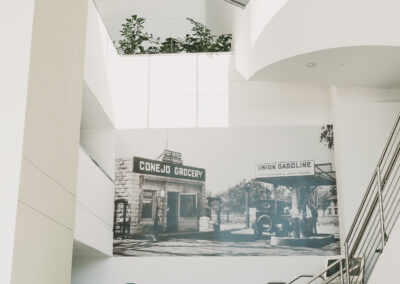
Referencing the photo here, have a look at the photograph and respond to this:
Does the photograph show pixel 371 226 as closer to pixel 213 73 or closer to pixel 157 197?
pixel 157 197

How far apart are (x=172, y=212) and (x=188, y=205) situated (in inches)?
14.1

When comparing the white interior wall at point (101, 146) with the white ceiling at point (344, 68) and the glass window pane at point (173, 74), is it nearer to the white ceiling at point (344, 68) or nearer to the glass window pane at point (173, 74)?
the glass window pane at point (173, 74)

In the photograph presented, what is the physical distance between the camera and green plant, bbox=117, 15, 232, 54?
1387 cm

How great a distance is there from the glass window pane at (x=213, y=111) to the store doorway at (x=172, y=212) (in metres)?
1.64

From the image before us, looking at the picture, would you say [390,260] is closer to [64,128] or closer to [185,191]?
[64,128]

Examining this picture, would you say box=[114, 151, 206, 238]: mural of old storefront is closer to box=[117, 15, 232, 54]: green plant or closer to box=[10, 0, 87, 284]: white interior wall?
box=[117, 15, 232, 54]: green plant

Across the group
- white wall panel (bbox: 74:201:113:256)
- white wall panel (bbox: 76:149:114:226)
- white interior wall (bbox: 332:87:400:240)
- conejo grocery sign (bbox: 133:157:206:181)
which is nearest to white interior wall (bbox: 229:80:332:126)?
white interior wall (bbox: 332:87:400:240)

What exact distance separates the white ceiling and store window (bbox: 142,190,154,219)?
3353 mm

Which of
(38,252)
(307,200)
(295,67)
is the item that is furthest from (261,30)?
(38,252)

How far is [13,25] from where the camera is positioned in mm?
7551

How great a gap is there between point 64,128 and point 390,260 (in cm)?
499

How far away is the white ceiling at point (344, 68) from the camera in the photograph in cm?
990

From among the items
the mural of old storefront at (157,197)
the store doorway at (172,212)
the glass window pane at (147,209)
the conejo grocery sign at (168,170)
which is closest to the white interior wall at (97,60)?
the conejo grocery sign at (168,170)

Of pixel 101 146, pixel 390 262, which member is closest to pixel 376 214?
pixel 390 262
